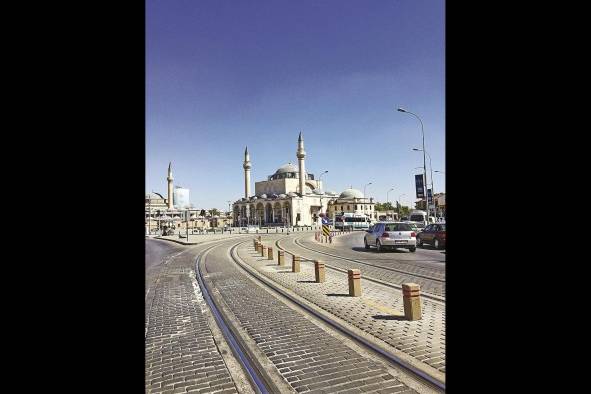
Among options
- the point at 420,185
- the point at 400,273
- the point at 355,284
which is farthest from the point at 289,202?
the point at 355,284

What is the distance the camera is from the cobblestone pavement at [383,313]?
5012mm

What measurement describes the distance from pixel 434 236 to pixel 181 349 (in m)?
18.6

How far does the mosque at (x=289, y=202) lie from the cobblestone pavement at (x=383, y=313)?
2588 inches

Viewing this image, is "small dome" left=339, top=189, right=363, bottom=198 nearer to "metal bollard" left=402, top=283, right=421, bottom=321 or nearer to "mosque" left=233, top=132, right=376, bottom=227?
"mosque" left=233, top=132, right=376, bottom=227

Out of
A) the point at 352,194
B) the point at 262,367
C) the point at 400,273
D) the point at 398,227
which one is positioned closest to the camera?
the point at 262,367

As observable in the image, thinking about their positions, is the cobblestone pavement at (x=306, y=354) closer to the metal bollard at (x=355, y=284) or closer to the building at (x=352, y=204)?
the metal bollard at (x=355, y=284)

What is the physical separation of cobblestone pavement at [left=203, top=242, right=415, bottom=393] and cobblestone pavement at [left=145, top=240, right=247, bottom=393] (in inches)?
25.6

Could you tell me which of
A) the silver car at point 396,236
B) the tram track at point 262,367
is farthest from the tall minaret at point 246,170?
the tram track at point 262,367

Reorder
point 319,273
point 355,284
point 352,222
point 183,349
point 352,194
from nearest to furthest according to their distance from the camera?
point 183,349
point 355,284
point 319,273
point 352,222
point 352,194

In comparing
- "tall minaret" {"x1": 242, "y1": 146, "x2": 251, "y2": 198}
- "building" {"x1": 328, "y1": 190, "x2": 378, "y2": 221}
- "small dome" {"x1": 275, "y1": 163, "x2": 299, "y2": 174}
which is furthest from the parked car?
"small dome" {"x1": 275, "y1": 163, "x2": 299, "y2": 174}

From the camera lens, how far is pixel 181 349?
531cm

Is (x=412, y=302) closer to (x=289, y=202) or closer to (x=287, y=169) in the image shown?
(x=289, y=202)
